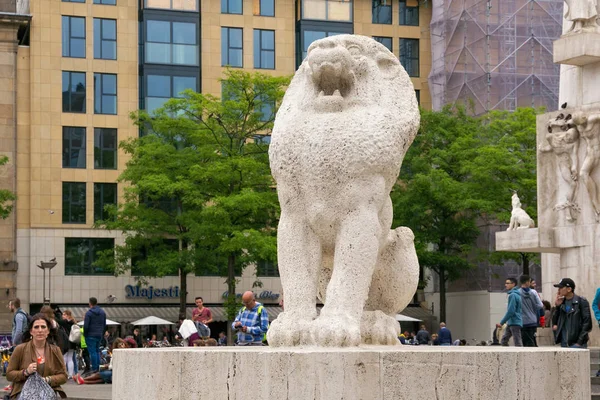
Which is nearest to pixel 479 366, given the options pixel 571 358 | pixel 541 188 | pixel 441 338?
pixel 571 358

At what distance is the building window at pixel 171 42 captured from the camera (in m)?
50.1

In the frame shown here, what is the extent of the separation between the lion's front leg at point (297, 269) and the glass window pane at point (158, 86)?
41.7m

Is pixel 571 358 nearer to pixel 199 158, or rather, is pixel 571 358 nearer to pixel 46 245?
pixel 199 158

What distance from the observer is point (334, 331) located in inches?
314

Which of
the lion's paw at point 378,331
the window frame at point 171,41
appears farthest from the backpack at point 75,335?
the window frame at point 171,41

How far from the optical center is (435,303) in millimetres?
51188

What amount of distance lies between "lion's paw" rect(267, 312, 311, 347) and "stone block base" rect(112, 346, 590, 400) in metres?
0.34

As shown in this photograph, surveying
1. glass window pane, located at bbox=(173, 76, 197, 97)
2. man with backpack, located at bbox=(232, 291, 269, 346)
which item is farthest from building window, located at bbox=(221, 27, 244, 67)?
man with backpack, located at bbox=(232, 291, 269, 346)

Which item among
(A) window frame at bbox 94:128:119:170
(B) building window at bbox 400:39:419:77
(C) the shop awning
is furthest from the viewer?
(B) building window at bbox 400:39:419:77

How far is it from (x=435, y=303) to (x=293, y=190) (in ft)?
141

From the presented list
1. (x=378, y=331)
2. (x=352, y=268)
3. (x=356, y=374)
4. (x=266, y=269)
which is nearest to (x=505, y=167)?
(x=266, y=269)

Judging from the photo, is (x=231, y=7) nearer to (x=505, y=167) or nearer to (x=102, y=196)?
(x=102, y=196)

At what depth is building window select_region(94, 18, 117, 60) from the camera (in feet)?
163

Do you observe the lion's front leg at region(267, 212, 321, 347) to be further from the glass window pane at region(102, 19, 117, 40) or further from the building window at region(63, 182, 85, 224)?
the glass window pane at region(102, 19, 117, 40)
